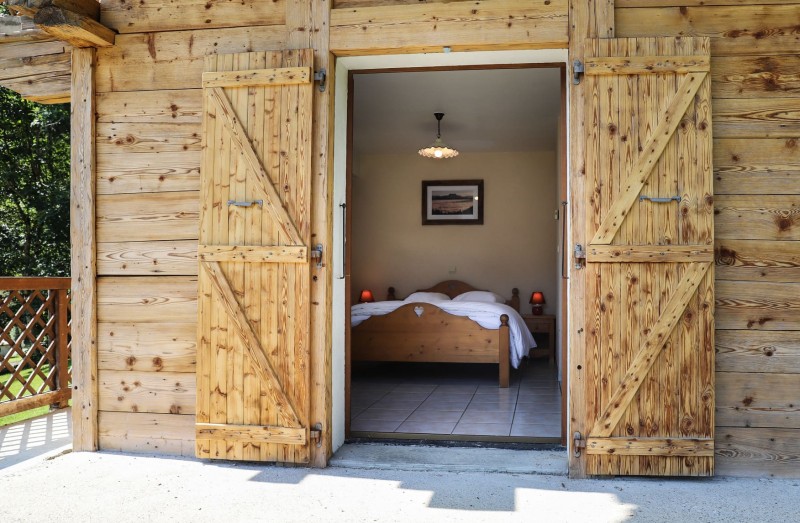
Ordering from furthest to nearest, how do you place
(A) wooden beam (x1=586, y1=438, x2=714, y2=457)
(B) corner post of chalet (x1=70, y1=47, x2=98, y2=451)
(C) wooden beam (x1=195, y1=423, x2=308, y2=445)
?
1. (B) corner post of chalet (x1=70, y1=47, x2=98, y2=451)
2. (C) wooden beam (x1=195, y1=423, x2=308, y2=445)
3. (A) wooden beam (x1=586, y1=438, x2=714, y2=457)

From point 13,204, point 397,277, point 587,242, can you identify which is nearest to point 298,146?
point 587,242

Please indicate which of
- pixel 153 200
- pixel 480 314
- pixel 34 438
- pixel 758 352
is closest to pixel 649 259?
pixel 758 352

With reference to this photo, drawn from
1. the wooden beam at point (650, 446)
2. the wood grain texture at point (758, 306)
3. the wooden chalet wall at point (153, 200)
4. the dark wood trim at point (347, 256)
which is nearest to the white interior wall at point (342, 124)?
the dark wood trim at point (347, 256)

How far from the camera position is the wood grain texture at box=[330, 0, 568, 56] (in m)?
3.66

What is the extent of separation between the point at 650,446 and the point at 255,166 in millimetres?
2407

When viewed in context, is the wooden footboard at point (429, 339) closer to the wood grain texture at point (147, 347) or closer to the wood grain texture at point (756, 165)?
the wood grain texture at point (147, 347)

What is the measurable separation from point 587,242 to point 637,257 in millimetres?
246

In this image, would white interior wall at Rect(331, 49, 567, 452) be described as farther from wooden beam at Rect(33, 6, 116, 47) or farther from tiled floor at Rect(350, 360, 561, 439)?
wooden beam at Rect(33, 6, 116, 47)

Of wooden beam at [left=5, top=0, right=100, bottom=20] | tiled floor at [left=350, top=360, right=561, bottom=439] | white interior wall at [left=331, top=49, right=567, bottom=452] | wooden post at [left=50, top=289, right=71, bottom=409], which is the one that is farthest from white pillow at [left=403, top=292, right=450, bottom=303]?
wooden beam at [left=5, top=0, right=100, bottom=20]

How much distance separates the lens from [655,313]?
3.52 m

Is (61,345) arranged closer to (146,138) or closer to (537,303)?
(146,138)

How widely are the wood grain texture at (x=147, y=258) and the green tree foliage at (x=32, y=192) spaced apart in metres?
5.59

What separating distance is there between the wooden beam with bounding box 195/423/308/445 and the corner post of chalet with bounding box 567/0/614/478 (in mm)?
1375

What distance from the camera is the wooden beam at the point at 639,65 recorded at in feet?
11.5
